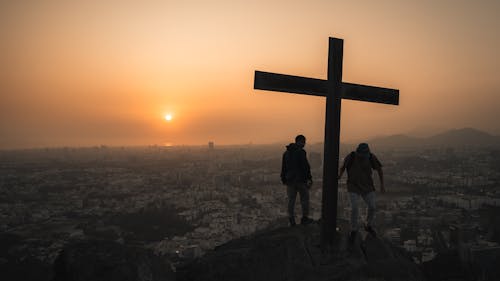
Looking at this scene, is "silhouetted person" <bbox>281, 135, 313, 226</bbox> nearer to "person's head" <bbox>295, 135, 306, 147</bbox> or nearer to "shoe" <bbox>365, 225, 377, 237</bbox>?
"person's head" <bbox>295, 135, 306, 147</bbox>

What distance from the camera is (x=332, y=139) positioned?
4.86m

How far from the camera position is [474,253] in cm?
734

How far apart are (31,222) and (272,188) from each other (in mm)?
41218

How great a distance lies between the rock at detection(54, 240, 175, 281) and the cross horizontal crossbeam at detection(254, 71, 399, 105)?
108 inches

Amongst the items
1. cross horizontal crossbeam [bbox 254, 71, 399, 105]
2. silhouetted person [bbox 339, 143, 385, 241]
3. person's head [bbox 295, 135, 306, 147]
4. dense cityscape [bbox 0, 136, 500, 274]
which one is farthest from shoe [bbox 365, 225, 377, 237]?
dense cityscape [bbox 0, 136, 500, 274]

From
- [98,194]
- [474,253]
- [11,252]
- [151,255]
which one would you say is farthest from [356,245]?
[98,194]

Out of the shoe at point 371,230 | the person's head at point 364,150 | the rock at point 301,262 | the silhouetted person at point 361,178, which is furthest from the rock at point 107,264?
the person's head at point 364,150

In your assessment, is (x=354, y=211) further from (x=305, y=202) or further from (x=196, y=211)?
(x=196, y=211)

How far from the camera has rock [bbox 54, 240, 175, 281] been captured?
409cm

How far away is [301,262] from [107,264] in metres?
2.48

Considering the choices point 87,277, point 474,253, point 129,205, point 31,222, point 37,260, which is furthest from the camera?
point 129,205

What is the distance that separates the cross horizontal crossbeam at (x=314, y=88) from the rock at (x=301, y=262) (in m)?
2.17

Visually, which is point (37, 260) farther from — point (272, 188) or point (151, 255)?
point (272, 188)

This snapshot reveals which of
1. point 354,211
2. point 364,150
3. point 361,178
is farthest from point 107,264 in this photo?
point 364,150
